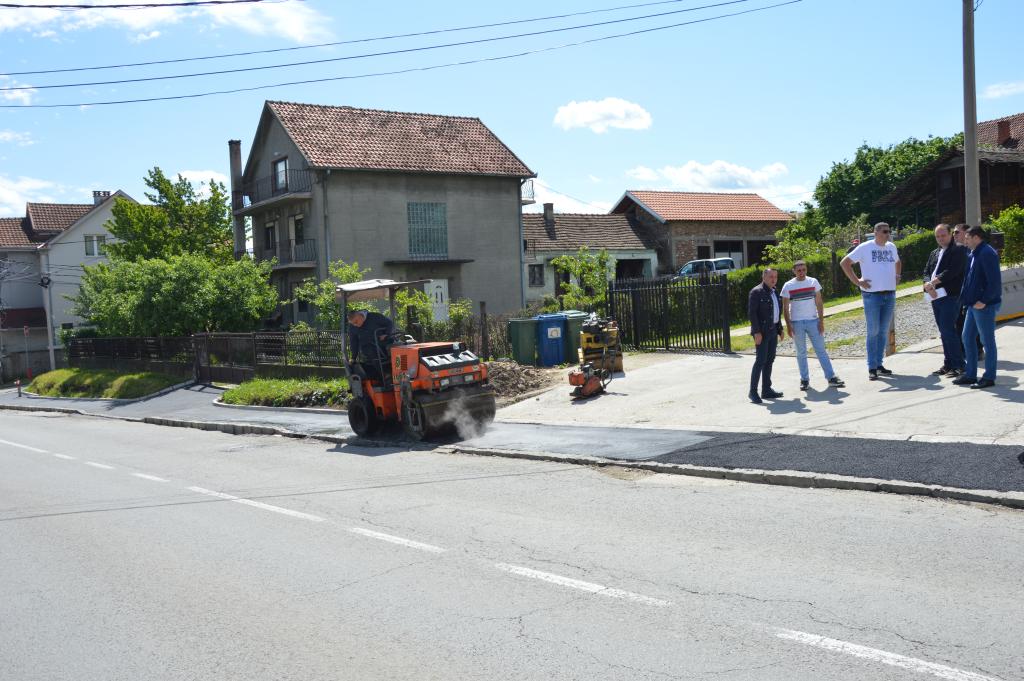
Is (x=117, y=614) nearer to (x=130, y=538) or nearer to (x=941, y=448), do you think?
(x=130, y=538)

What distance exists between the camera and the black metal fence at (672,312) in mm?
18250

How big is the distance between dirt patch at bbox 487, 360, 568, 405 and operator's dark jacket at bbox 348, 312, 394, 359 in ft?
11.7

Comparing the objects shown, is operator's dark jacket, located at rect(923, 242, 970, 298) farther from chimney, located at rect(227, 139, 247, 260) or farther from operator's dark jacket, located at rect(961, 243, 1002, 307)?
chimney, located at rect(227, 139, 247, 260)

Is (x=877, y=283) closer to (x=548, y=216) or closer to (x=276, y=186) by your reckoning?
(x=276, y=186)

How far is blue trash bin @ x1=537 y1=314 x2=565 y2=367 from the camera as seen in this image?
19344 millimetres

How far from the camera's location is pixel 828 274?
1067 inches

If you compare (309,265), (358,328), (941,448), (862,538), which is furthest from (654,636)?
(309,265)

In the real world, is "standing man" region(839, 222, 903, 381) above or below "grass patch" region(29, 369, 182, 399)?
above

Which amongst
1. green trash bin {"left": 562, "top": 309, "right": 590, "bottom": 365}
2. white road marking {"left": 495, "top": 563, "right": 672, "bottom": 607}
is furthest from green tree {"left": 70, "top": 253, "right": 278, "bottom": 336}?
white road marking {"left": 495, "top": 563, "right": 672, "bottom": 607}

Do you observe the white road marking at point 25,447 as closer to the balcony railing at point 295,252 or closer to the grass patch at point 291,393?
the grass patch at point 291,393

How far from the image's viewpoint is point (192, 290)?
30969 millimetres

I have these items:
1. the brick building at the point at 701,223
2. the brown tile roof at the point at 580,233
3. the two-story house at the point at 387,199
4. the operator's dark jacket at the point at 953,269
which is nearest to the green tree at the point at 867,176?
the brick building at the point at 701,223

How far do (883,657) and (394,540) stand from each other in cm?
395

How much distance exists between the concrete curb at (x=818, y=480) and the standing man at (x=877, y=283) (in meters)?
4.53
